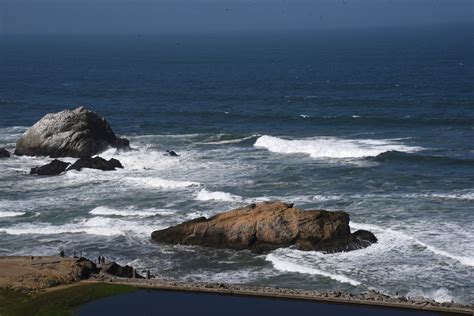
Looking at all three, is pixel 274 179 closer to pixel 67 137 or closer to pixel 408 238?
pixel 408 238

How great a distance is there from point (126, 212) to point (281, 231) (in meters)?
14.9

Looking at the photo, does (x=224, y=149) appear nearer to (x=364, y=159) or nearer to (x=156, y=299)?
(x=364, y=159)

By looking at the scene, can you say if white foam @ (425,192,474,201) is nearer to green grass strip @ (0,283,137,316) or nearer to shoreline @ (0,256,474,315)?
shoreline @ (0,256,474,315)

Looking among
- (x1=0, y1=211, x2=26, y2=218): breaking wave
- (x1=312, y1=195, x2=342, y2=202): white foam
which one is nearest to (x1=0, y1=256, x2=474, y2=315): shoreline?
(x1=0, y1=211, x2=26, y2=218): breaking wave

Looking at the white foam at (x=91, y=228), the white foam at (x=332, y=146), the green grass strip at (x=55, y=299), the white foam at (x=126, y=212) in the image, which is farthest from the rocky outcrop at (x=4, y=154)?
the green grass strip at (x=55, y=299)

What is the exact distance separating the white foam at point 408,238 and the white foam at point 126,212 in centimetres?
1463

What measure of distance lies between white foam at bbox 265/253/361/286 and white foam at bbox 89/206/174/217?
13564 mm

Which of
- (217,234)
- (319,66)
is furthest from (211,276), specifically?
(319,66)

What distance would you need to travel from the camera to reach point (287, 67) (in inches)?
7510

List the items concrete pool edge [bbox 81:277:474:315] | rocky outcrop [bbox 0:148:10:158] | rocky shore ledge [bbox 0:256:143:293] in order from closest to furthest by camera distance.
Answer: concrete pool edge [bbox 81:277:474:315]
rocky shore ledge [bbox 0:256:143:293]
rocky outcrop [bbox 0:148:10:158]

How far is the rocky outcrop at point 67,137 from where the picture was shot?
84.8 m

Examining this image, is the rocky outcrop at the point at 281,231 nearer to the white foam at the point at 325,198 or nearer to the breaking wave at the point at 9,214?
the white foam at the point at 325,198

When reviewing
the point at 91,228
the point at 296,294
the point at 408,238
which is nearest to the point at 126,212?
the point at 91,228

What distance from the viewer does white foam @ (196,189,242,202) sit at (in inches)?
2621
